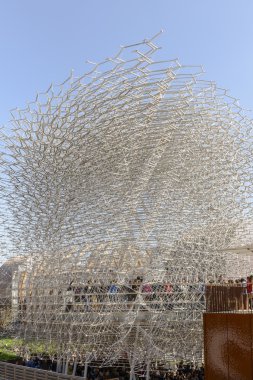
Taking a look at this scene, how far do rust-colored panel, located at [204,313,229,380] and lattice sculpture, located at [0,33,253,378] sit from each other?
5.56 metres

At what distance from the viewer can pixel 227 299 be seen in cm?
1480

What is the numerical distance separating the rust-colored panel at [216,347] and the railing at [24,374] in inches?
182

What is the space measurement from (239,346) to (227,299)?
1.70 metres

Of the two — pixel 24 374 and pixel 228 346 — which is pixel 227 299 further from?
pixel 24 374

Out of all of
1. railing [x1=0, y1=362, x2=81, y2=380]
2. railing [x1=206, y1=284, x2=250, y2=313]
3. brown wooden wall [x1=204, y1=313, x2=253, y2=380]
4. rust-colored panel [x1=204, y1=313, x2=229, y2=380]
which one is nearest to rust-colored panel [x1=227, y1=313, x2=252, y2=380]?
brown wooden wall [x1=204, y1=313, x2=253, y2=380]

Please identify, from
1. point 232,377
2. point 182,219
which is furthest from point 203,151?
point 232,377

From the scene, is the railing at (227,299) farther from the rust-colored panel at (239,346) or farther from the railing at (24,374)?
the railing at (24,374)

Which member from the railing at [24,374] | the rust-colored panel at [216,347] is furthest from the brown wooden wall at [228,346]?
the railing at [24,374]

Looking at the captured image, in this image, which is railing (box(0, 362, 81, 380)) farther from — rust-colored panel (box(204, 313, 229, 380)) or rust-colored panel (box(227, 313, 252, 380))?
rust-colored panel (box(227, 313, 252, 380))

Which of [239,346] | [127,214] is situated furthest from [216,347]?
[127,214]

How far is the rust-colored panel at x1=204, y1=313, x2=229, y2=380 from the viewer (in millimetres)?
13789

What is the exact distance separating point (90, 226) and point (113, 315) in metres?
3.79

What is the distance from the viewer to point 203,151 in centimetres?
2203

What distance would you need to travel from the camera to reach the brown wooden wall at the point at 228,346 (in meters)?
13.1
